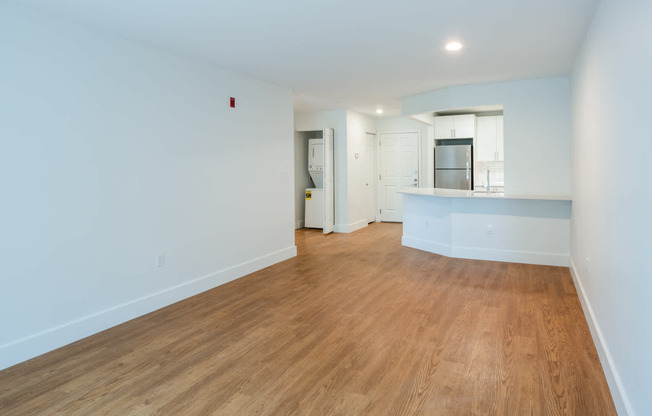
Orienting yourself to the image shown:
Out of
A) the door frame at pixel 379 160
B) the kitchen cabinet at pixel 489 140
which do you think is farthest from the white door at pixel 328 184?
the kitchen cabinet at pixel 489 140

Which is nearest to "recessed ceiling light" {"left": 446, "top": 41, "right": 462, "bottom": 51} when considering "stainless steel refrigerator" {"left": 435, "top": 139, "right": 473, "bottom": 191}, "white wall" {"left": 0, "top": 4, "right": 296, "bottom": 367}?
"white wall" {"left": 0, "top": 4, "right": 296, "bottom": 367}

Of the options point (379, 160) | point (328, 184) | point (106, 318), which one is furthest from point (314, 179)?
point (106, 318)

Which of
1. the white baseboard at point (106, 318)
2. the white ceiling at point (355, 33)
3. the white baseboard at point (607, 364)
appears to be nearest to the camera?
the white baseboard at point (607, 364)

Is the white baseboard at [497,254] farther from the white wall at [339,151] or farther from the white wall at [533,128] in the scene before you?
the white wall at [339,151]

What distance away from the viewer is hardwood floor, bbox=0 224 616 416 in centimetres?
224

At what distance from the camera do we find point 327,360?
2746 millimetres

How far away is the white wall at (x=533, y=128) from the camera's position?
539 centimetres

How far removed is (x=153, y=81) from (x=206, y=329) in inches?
90.1

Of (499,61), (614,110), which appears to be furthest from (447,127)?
(614,110)

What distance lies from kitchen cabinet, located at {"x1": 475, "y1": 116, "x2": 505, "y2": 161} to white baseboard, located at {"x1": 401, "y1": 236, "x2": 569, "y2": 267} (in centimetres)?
292

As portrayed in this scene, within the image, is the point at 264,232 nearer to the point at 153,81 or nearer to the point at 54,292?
the point at 153,81

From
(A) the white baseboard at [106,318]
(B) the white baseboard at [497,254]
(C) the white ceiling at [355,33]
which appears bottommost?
(A) the white baseboard at [106,318]

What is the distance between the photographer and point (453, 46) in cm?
392

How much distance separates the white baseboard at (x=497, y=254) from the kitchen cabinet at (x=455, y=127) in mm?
3003
